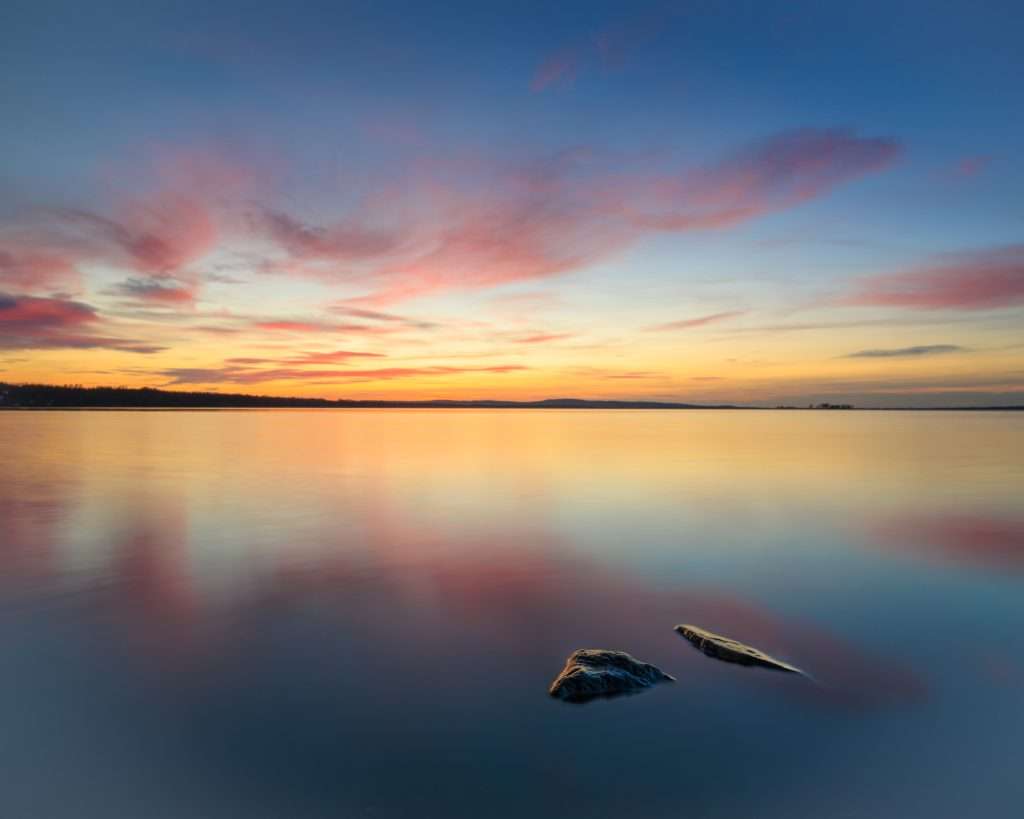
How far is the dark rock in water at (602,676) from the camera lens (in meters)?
6.41

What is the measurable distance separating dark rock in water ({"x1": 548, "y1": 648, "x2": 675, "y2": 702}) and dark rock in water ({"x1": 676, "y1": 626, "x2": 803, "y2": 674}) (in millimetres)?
985

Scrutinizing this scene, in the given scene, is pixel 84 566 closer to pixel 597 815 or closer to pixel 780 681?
pixel 597 815

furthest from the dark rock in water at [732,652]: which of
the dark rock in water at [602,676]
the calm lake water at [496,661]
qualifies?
the dark rock in water at [602,676]

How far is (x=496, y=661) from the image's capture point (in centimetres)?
750

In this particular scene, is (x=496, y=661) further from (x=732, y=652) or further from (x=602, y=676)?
(x=732, y=652)

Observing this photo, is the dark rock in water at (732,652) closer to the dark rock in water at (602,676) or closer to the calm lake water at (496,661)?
the calm lake water at (496,661)

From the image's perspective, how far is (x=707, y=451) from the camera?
137 feet

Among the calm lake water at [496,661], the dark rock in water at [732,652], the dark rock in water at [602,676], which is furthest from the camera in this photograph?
the dark rock in water at [732,652]

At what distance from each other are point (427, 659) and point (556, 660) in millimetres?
1623

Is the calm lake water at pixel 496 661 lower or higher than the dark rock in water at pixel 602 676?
lower

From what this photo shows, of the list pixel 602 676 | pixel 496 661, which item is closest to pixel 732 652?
pixel 602 676

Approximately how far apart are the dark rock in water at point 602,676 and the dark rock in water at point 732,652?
38.8 inches

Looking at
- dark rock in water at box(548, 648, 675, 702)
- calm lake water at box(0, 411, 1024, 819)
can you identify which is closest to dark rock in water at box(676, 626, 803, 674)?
calm lake water at box(0, 411, 1024, 819)

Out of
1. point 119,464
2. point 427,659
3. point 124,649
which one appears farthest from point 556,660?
point 119,464
